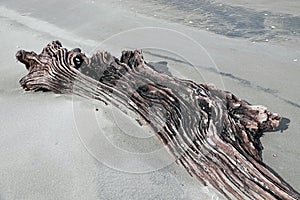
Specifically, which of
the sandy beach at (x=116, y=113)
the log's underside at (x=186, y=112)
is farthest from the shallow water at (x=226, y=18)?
the log's underside at (x=186, y=112)

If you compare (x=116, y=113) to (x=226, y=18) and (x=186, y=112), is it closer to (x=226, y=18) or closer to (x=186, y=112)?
(x=186, y=112)

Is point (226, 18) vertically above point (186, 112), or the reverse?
point (226, 18)

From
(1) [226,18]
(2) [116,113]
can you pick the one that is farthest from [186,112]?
(1) [226,18]

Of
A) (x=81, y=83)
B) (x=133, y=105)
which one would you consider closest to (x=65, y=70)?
(x=81, y=83)

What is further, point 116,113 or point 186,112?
point 116,113

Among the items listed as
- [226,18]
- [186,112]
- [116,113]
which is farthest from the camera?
[226,18]

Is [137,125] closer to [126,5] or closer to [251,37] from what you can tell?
[251,37]

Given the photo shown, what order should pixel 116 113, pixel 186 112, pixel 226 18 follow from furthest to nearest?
pixel 226 18 < pixel 116 113 < pixel 186 112
